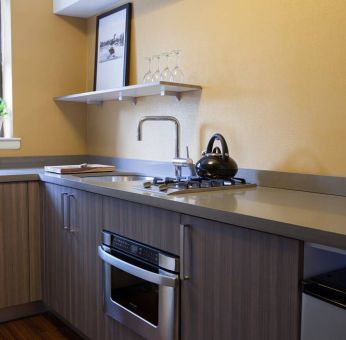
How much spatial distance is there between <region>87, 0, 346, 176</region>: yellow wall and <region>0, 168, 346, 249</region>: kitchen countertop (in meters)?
0.22

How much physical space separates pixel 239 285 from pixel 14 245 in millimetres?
1645

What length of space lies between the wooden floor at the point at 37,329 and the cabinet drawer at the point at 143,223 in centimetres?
86

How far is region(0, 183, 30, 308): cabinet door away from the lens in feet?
8.36

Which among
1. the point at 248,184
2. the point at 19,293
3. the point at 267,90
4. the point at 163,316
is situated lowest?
the point at 19,293

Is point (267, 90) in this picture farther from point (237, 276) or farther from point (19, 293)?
point (19, 293)

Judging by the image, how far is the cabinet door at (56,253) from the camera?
7.95 ft

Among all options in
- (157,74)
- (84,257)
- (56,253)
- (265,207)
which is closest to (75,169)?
(56,253)

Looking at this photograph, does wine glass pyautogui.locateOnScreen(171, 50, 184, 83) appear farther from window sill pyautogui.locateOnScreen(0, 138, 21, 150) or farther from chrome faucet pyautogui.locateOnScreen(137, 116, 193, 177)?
window sill pyautogui.locateOnScreen(0, 138, 21, 150)

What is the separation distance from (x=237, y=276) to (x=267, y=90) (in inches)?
38.9

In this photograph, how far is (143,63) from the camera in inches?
112

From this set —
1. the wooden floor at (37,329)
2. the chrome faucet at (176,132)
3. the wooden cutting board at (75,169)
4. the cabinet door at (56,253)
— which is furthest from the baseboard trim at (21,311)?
the chrome faucet at (176,132)

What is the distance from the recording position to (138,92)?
2688 millimetres

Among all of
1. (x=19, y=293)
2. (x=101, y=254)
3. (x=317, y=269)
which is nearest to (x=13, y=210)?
(x=19, y=293)

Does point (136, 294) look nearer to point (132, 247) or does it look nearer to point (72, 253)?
point (132, 247)
